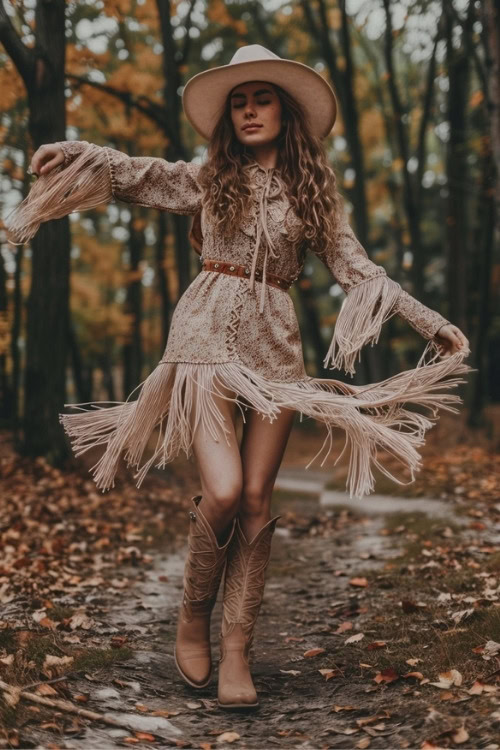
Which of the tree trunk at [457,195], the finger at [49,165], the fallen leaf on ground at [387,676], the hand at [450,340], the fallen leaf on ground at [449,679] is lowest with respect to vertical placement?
the fallen leaf on ground at [387,676]

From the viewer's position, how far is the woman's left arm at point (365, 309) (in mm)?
3107

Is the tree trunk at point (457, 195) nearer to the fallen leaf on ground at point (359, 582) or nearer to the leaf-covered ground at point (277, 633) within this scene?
the leaf-covered ground at point (277, 633)

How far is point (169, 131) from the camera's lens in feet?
29.9

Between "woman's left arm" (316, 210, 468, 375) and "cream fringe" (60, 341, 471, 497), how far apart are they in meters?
0.10

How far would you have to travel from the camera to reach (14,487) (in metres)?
6.54

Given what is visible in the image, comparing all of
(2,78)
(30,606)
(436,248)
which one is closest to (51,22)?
(2,78)

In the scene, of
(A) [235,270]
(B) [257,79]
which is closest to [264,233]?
(A) [235,270]

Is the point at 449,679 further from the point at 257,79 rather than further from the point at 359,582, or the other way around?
the point at 257,79

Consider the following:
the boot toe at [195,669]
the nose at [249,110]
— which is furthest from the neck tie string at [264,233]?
the boot toe at [195,669]

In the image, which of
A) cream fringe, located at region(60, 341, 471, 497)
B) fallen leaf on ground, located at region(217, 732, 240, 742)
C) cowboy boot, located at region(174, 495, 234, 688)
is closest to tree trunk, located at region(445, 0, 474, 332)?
cream fringe, located at region(60, 341, 471, 497)

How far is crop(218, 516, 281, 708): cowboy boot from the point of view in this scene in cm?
289

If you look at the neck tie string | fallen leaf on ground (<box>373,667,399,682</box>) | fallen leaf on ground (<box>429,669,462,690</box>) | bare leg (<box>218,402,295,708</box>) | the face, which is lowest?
fallen leaf on ground (<box>373,667,399,682</box>)

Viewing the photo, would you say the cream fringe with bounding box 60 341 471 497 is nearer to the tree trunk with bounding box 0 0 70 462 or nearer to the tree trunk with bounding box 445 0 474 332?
the tree trunk with bounding box 0 0 70 462

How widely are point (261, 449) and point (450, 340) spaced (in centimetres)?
89
